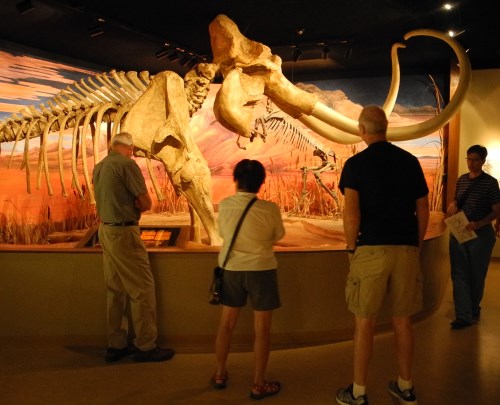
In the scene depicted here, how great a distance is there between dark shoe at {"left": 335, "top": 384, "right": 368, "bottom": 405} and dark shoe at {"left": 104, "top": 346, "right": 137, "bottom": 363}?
4.94 feet

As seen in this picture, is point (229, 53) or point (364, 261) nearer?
point (364, 261)

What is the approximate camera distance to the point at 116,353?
3.19 metres

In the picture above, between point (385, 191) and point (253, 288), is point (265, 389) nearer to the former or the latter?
point (253, 288)

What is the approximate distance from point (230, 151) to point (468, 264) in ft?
18.1

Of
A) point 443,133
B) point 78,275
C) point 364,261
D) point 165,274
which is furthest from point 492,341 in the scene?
point 443,133

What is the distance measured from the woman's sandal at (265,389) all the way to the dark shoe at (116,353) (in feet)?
3.54

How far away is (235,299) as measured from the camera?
2.54 m

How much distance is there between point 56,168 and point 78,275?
4136mm

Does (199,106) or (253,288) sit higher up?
(199,106)

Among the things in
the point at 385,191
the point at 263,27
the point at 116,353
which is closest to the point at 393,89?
the point at 385,191

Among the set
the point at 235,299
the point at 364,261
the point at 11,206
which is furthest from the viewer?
the point at 11,206

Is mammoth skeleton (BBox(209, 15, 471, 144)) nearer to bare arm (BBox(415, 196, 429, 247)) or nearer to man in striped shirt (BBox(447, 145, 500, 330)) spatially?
man in striped shirt (BBox(447, 145, 500, 330))

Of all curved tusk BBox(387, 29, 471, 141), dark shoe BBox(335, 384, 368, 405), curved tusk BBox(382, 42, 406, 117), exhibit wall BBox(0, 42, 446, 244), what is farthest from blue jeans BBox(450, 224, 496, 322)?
exhibit wall BBox(0, 42, 446, 244)

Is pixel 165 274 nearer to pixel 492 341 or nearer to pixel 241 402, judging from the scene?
pixel 241 402
